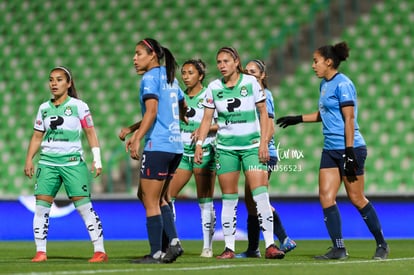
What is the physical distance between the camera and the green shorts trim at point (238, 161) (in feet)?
30.9

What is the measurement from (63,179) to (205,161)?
1.69 m

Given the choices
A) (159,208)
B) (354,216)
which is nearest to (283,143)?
(354,216)

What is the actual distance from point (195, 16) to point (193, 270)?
13.4m

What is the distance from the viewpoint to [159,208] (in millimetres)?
8734

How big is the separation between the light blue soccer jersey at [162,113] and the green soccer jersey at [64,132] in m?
1.13

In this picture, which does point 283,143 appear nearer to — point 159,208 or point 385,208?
point 385,208

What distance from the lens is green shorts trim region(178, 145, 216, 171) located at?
1066 centimetres

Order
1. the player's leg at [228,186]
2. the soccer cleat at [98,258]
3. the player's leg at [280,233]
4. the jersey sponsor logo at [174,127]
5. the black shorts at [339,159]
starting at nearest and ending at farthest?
the jersey sponsor logo at [174,127]
the soccer cleat at [98,258]
the player's leg at [228,186]
the black shorts at [339,159]
the player's leg at [280,233]

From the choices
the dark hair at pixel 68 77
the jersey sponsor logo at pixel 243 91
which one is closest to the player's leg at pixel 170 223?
the jersey sponsor logo at pixel 243 91

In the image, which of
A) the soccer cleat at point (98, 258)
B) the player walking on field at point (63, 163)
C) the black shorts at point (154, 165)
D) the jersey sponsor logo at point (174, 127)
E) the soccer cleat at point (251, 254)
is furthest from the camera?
the soccer cleat at point (251, 254)

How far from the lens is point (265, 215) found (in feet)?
31.0

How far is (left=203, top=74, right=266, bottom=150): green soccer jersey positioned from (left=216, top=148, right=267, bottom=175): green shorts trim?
0.05 meters

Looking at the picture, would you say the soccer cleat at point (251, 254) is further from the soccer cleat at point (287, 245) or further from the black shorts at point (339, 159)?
the black shorts at point (339, 159)

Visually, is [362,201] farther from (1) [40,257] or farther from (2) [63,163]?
(1) [40,257]
